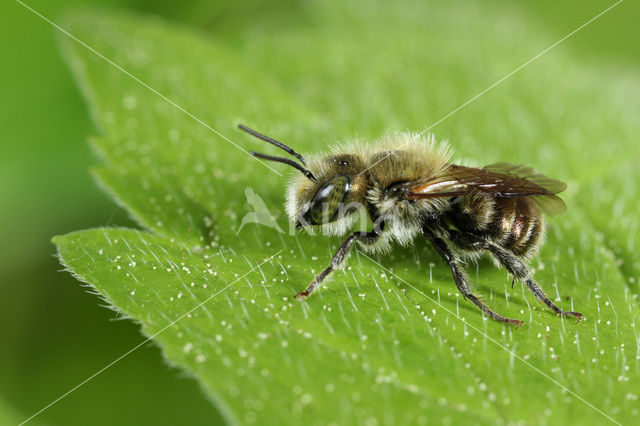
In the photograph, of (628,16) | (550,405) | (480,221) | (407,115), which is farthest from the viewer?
(628,16)

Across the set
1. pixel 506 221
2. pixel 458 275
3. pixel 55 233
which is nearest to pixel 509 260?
pixel 506 221

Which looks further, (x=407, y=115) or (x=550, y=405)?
(x=407, y=115)

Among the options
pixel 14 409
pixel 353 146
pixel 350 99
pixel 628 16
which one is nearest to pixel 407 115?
pixel 350 99

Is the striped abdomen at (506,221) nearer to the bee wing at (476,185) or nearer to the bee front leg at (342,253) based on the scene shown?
the bee wing at (476,185)

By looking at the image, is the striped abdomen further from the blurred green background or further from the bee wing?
the blurred green background

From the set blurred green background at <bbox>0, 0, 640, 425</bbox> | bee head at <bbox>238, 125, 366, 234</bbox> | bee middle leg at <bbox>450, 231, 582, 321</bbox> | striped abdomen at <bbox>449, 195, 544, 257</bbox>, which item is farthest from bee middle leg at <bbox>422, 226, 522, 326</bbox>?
blurred green background at <bbox>0, 0, 640, 425</bbox>

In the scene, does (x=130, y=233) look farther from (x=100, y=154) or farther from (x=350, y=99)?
(x=350, y=99)

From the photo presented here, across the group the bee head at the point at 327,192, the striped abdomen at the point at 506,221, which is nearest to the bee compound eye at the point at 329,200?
the bee head at the point at 327,192
